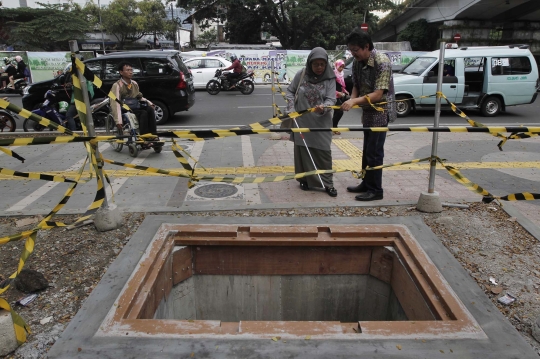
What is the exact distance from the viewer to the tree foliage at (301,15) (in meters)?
30.8

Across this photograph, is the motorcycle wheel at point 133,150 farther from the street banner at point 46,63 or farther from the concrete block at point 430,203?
the street banner at point 46,63

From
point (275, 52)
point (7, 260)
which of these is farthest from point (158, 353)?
point (275, 52)

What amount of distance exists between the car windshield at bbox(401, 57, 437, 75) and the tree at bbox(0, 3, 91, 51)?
92.2ft

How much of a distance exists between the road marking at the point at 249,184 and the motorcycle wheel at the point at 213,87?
29.1ft

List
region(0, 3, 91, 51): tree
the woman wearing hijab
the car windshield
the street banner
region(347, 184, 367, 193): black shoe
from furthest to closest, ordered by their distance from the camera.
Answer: region(0, 3, 91, 51): tree
the street banner
the car windshield
region(347, 184, 367, 193): black shoe
the woman wearing hijab

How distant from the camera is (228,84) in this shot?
55.8 ft

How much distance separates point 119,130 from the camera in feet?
22.2

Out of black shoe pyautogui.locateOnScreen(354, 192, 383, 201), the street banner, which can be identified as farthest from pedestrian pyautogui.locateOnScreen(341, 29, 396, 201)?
the street banner

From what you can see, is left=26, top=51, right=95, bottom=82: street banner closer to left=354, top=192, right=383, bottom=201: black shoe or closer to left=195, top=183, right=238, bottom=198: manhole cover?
left=195, top=183, right=238, bottom=198: manhole cover

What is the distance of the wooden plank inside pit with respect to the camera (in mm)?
3854

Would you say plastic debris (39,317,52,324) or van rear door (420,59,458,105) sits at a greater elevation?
van rear door (420,59,458,105)

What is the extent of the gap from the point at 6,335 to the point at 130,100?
5.09 metres

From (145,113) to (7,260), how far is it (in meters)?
4.04

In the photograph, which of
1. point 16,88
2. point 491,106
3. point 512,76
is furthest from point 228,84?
point 512,76
